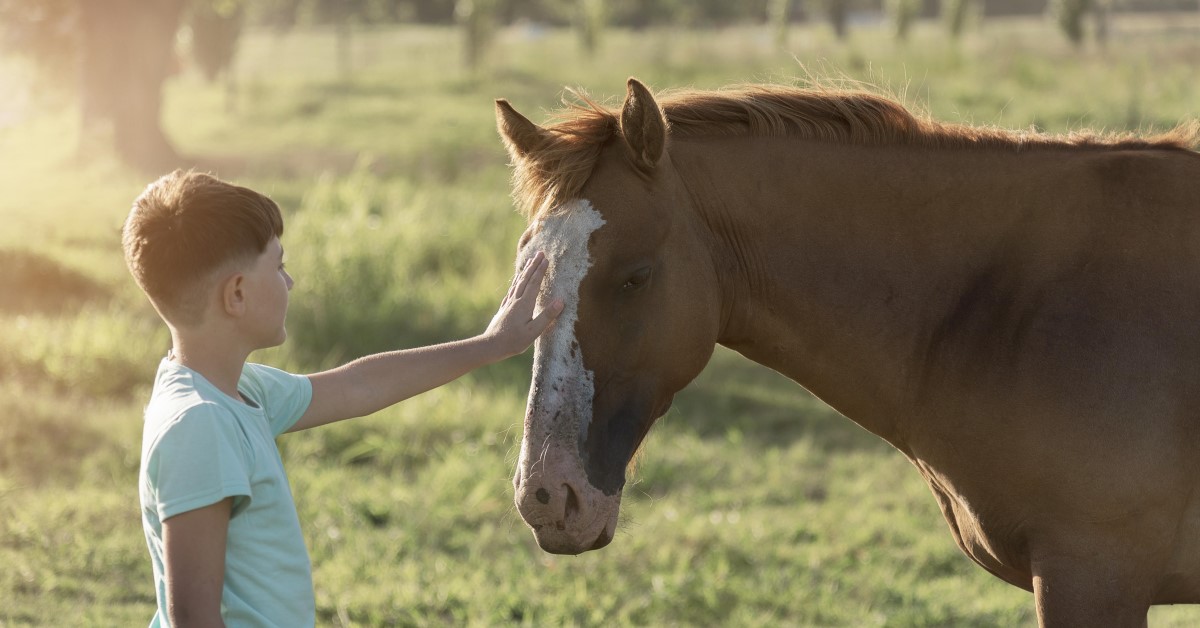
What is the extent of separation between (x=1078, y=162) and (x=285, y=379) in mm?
1991

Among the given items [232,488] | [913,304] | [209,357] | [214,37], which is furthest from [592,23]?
[232,488]

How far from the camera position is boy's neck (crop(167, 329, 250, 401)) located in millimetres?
2027

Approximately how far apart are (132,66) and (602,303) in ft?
57.1

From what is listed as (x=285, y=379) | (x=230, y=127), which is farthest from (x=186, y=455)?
(x=230, y=127)

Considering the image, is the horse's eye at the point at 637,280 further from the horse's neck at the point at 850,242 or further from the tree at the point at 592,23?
the tree at the point at 592,23

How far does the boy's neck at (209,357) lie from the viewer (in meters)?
2.03

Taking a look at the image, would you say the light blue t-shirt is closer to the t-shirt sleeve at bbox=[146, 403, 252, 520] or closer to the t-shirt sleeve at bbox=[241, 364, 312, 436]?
the t-shirt sleeve at bbox=[146, 403, 252, 520]

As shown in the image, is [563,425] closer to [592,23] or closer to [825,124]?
[825,124]

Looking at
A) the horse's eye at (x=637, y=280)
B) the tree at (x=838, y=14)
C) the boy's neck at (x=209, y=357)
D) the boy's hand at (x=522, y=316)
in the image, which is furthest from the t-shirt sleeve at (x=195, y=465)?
the tree at (x=838, y=14)

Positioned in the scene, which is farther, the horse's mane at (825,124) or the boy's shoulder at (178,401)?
the horse's mane at (825,124)

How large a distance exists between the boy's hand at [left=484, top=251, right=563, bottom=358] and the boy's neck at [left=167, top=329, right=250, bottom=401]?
1.92 feet

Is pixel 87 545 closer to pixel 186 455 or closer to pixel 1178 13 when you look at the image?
pixel 186 455

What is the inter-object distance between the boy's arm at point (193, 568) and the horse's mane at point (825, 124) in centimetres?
118

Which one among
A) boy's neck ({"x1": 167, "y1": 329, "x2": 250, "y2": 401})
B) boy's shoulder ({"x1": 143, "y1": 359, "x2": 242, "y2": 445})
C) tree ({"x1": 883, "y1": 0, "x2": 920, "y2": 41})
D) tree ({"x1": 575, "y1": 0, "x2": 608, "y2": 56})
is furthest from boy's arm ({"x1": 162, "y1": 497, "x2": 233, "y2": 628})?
tree ({"x1": 575, "y1": 0, "x2": 608, "y2": 56})
